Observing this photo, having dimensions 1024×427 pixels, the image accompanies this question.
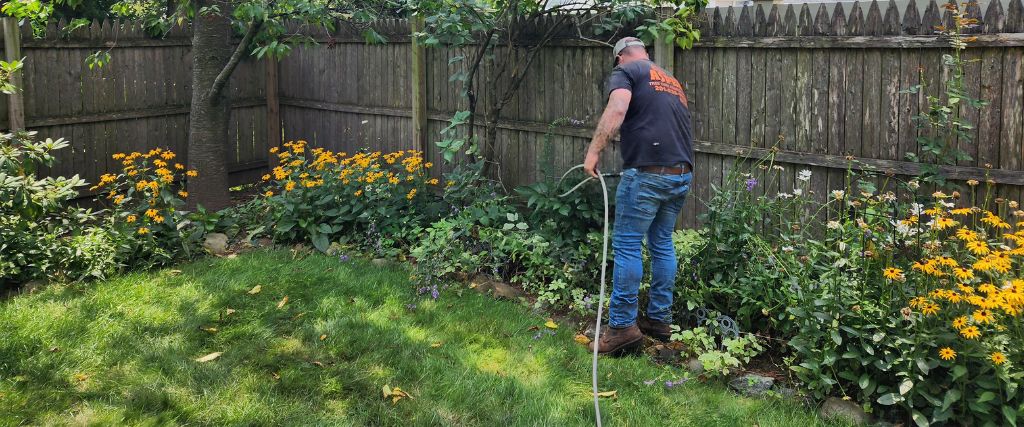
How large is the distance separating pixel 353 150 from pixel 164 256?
3382 mm

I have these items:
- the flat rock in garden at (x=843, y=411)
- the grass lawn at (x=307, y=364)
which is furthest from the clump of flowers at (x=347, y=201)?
the flat rock in garden at (x=843, y=411)

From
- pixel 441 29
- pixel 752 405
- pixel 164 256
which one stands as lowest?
pixel 752 405

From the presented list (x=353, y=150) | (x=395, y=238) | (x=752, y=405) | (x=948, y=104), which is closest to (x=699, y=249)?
(x=752, y=405)

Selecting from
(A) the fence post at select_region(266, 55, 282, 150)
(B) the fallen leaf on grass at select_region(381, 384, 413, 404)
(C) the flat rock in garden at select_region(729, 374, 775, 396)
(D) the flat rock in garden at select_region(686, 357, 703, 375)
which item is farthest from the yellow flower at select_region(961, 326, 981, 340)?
(A) the fence post at select_region(266, 55, 282, 150)

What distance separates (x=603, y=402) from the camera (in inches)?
166

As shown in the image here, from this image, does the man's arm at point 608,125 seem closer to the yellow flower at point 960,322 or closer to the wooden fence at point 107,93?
the yellow flower at point 960,322

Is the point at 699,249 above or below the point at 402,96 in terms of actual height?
below

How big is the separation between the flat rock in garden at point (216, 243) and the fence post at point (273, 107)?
3.36 m

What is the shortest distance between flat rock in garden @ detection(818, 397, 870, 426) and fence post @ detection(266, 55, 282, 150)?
770 cm

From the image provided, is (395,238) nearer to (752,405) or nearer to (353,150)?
(353,150)

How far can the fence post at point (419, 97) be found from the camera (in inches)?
324

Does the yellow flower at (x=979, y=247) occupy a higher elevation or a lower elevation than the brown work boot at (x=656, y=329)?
higher

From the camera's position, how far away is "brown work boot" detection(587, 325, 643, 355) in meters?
4.80

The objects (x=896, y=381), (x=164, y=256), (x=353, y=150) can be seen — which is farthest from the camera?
(x=353, y=150)
